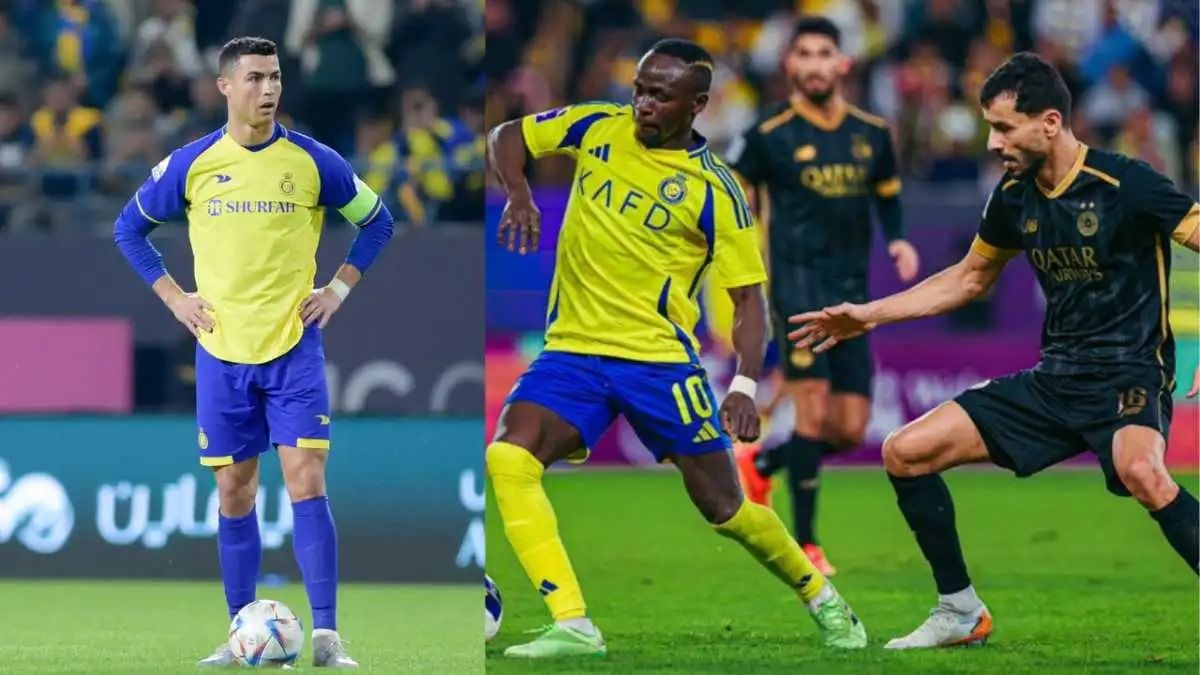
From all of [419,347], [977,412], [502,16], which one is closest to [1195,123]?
[502,16]

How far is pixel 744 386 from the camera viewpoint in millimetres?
6637

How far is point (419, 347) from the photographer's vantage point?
38.2 ft

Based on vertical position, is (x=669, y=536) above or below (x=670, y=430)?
below

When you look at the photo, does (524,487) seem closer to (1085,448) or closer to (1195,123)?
(1085,448)

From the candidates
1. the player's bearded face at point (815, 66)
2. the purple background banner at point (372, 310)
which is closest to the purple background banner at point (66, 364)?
the purple background banner at point (372, 310)

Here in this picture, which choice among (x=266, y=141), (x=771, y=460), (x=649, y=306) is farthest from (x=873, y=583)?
(x=266, y=141)

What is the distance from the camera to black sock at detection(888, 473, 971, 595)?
681 cm

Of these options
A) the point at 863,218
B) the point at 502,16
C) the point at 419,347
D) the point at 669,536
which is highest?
the point at 502,16

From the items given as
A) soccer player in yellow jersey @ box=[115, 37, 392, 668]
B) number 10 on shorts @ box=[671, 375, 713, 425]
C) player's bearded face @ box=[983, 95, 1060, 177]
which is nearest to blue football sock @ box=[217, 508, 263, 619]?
soccer player in yellow jersey @ box=[115, 37, 392, 668]

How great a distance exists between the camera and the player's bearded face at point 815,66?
9.23m

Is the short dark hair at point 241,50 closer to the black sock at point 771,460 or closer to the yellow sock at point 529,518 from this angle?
the yellow sock at point 529,518

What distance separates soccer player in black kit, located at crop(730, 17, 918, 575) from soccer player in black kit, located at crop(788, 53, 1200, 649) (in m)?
2.48

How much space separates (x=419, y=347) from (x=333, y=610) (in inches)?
201

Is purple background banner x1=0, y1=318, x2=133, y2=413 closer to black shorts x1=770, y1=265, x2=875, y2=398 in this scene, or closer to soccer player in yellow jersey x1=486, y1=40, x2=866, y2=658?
black shorts x1=770, y1=265, x2=875, y2=398
